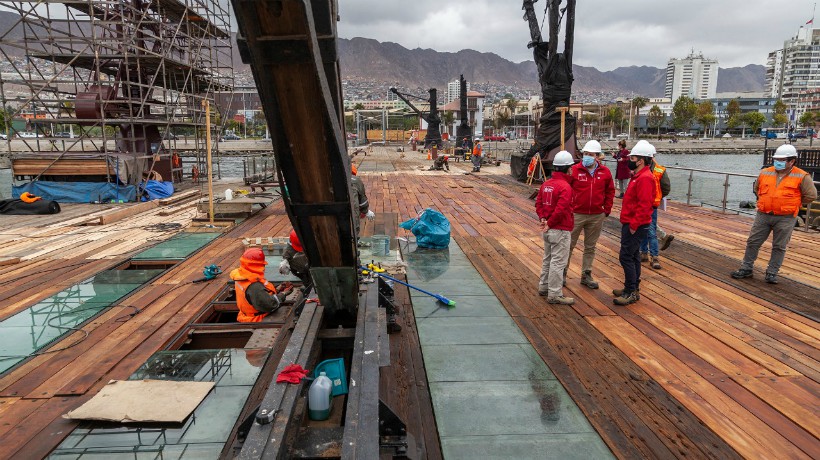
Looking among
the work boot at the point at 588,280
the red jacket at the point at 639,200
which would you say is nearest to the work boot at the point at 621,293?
the work boot at the point at 588,280

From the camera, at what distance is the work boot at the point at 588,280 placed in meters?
6.20

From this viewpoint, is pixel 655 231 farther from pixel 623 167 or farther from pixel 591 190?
pixel 623 167

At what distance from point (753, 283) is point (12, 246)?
37.7 feet

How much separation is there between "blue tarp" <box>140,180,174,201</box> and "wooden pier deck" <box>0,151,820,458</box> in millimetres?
7090

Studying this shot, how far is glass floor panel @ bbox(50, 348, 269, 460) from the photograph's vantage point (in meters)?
3.16

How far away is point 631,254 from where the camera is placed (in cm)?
553

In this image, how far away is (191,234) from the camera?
9.71 metres

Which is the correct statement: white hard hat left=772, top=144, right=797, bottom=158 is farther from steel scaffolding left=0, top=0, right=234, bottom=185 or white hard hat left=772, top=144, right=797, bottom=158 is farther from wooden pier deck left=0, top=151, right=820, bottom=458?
steel scaffolding left=0, top=0, right=234, bottom=185

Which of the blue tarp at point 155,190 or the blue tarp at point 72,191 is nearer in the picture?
the blue tarp at point 72,191

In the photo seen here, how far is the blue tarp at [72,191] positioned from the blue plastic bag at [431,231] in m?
10.0

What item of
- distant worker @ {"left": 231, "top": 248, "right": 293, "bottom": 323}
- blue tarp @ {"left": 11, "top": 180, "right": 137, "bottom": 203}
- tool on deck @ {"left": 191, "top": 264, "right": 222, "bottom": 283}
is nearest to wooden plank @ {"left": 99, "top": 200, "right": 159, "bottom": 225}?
blue tarp @ {"left": 11, "top": 180, "right": 137, "bottom": 203}

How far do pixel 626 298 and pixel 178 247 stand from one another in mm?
7066

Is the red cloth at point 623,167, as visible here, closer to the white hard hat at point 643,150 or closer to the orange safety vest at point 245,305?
the white hard hat at point 643,150

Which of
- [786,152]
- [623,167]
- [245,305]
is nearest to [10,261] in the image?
[245,305]
